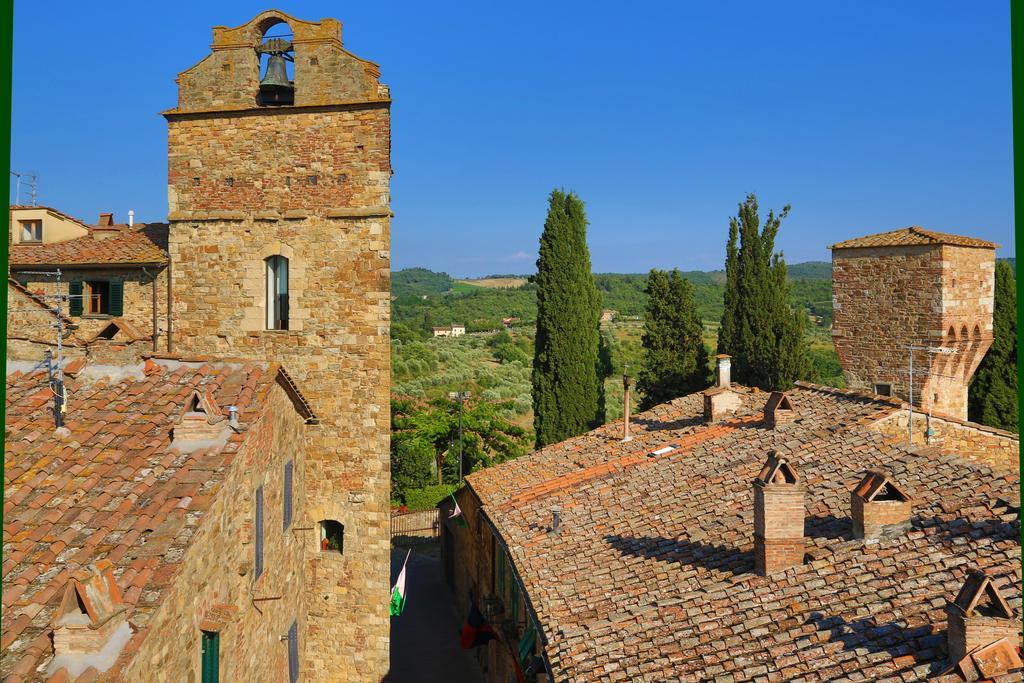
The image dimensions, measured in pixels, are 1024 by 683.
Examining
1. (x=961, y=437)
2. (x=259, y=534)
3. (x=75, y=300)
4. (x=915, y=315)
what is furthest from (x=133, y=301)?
(x=915, y=315)

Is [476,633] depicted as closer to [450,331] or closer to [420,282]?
[450,331]

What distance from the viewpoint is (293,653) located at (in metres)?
13.3

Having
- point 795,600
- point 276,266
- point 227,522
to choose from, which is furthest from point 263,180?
point 795,600

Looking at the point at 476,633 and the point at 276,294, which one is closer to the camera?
the point at 276,294

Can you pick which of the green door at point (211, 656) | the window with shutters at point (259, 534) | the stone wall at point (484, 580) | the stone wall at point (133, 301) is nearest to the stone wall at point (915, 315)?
the stone wall at point (484, 580)

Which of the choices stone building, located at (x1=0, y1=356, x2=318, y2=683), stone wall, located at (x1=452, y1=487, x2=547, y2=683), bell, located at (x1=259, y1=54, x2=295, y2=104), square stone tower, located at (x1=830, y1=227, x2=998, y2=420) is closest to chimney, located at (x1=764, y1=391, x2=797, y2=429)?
square stone tower, located at (x1=830, y1=227, x2=998, y2=420)

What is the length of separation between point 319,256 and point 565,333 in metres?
13.5

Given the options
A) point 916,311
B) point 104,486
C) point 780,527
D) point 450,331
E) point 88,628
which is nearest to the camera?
point 88,628

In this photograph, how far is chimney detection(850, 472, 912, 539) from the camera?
9.02m

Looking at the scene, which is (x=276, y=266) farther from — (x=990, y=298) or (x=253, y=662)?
(x=990, y=298)

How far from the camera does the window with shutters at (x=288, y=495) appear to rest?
12.9 meters

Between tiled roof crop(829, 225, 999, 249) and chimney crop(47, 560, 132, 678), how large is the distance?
19.3 meters

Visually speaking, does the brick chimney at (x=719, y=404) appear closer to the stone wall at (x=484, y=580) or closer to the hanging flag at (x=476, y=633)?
the stone wall at (x=484, y=580)

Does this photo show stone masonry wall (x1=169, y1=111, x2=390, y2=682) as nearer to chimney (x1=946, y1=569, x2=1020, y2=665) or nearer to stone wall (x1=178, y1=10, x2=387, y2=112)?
stone wall (x1=178, y1=10, x2=387, y2=112)
